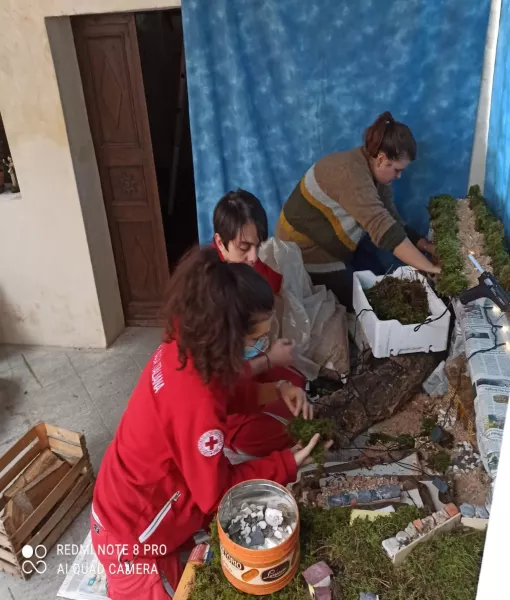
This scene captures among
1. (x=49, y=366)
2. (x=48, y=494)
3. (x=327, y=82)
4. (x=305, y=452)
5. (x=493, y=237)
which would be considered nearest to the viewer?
(x=305, y=452)

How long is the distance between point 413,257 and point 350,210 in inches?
16.5

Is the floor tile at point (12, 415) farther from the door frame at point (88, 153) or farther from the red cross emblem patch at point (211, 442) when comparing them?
the red cross emblem patch at point (211, 442)

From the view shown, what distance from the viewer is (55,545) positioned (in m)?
2.75

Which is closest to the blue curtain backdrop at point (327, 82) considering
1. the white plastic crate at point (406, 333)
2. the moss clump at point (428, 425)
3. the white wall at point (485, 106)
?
the white wall at point (485, 106)

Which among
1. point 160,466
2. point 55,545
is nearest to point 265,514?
point 160,466

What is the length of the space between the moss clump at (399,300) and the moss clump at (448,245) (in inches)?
9.2

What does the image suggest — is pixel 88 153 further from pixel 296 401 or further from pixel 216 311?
pixel 216 311

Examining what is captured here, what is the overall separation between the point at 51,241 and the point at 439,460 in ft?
9.58

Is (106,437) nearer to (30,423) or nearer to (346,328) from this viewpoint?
(30,423)

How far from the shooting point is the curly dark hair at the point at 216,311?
1.61 metres

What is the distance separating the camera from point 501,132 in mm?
2641

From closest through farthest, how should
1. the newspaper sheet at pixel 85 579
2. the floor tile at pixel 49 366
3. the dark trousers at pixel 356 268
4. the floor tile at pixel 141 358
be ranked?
1. the newspaper sheet at pixel 85 579
2. the dark trousers at pixel 356 268
3. the floor tile at pixel 49 366
4. the floor tile at pixel 141 358

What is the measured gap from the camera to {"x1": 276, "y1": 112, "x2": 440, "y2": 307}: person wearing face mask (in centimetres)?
269

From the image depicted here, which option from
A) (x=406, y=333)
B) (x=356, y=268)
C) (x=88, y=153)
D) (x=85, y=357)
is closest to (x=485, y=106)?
(x=356, y=268)
